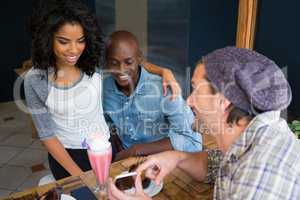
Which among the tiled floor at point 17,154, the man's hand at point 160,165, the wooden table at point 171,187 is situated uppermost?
the man's hand at point 160,165

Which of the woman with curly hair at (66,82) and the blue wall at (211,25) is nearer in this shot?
the woman with curly hair at (66,82)

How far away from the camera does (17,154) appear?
11.2 ft

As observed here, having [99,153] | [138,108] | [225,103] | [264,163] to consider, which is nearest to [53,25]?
[138,108]

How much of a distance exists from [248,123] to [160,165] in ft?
1.44

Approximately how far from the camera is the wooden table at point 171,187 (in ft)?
4.14

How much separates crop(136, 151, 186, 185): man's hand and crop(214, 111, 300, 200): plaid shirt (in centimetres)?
33

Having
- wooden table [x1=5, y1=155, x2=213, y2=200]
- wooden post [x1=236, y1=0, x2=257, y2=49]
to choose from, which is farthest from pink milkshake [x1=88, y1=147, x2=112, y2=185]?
wooden post [x1=236, y1=0, x2=257, y2=49]

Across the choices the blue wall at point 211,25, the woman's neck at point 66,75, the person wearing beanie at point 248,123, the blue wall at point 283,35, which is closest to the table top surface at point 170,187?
the person wearing beanie at point 248,123

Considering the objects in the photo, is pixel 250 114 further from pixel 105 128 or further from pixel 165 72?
pixel 105 128

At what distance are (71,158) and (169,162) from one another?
654 mm

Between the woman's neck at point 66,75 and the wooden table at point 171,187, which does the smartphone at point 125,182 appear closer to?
the wooden table at point 171,187

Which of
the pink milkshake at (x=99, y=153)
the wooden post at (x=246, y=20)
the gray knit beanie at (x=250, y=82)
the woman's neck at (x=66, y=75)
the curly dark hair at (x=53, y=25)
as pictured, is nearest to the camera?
the gray knit beanie at (x=250, y=82)

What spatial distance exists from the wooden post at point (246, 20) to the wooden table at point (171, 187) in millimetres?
1647

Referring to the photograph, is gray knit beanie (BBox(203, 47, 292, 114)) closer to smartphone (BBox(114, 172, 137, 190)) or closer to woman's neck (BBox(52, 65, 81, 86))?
smartphone (BBox(114, 172, 137, 190))
